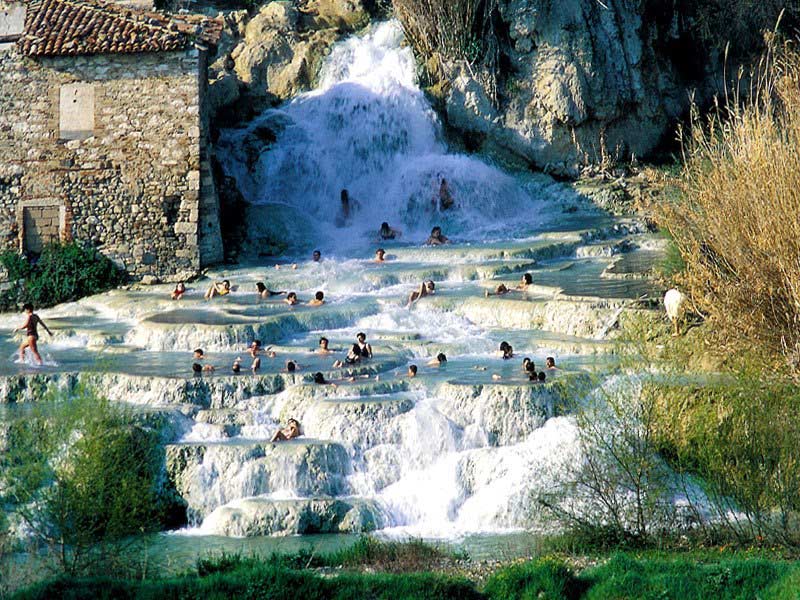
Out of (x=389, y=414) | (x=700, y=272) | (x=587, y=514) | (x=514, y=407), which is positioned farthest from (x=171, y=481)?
(x=700, y=272)

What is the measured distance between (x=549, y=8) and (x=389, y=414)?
17175 millimetres

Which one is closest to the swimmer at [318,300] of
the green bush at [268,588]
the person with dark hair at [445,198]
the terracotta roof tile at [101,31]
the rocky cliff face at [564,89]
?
the terracotta roof tile at [101,31]

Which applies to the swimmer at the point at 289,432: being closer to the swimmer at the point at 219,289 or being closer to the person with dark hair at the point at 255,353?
the person with dark hair at the point at 255,353

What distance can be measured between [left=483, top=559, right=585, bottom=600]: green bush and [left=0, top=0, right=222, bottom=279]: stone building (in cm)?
1652

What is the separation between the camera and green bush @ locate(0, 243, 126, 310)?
28.8m

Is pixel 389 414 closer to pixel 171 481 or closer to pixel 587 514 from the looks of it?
pixel 171 481

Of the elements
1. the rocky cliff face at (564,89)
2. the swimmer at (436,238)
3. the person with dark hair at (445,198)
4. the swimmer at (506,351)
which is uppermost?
the rocky cliff face at (564,89)

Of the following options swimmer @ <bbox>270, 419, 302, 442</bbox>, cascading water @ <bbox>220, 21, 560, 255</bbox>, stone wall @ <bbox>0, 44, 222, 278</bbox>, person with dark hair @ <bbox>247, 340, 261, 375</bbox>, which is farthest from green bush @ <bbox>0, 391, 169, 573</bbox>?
cascading water @ <bbox>220, 21, 560, 255</bbox>

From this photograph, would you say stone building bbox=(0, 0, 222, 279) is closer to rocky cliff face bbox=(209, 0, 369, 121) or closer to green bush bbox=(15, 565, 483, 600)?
rocky cliff face bbox=(209, 0, 369, 121)

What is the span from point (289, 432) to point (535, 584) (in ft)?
22.9

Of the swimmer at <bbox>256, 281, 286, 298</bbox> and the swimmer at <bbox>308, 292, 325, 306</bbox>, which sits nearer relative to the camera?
the swimmer at <bbox>308, 292, 325, 306</bbox>

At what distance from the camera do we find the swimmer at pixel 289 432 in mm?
19578

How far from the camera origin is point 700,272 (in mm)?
17547

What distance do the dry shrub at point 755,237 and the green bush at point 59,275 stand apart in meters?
15.0
